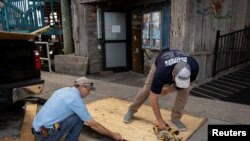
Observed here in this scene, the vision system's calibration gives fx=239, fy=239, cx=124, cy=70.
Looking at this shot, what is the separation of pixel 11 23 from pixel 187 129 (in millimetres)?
9273

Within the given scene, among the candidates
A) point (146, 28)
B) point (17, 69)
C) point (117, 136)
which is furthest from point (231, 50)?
point (17, 69)

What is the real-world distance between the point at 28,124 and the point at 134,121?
1.78 meters

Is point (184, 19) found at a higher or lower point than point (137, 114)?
higher

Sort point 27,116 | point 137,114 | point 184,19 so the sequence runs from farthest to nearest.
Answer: point 184,19
point 27,116
point 137,114

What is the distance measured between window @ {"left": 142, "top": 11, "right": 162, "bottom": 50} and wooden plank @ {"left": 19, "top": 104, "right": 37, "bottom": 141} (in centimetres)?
340

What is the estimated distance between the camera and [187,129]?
11.3 ft

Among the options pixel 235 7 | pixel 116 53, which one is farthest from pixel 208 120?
pixel 116 53

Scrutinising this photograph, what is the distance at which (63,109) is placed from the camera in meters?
2.73

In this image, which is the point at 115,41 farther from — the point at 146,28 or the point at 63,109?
the point at 63,109

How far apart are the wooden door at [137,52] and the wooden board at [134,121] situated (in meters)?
3.22

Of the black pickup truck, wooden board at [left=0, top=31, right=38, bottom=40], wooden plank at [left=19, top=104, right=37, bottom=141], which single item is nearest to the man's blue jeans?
wooden plank at [left=19, top=104, right=37, bottom=141]

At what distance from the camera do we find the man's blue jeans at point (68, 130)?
2775mm

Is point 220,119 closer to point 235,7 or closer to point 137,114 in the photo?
point 137,114

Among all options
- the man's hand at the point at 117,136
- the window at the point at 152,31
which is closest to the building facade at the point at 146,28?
the window at the point at 152,31
